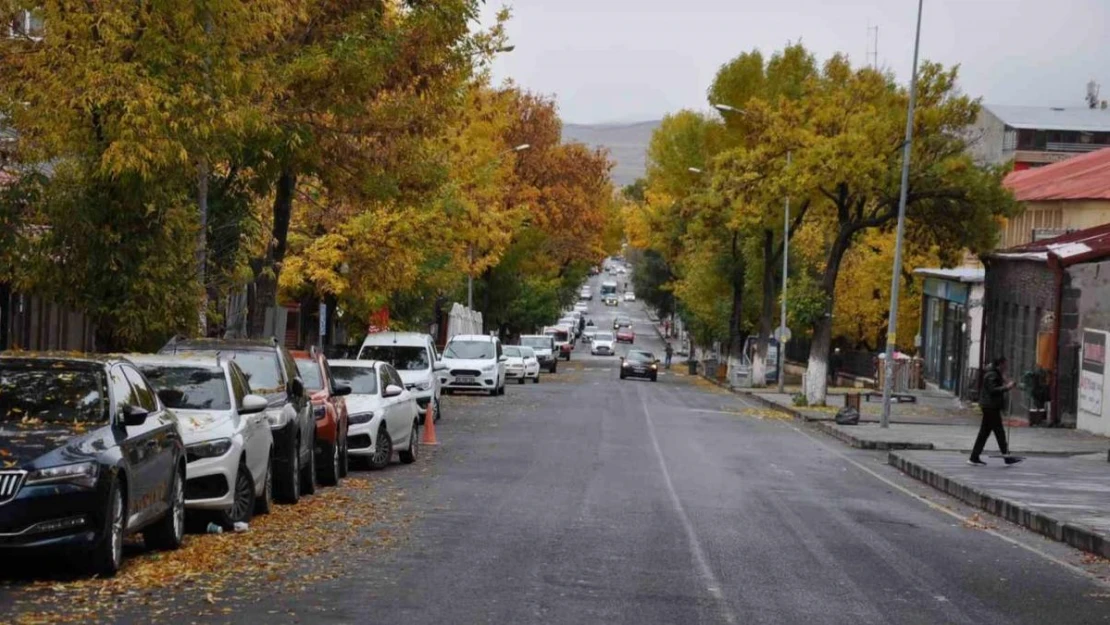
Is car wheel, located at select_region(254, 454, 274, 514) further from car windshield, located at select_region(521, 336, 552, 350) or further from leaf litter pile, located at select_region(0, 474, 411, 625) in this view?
car windshield, located at select_region(521, 336, 552, 350)

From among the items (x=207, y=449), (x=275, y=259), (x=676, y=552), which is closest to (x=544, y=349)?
(x=275, y=259)

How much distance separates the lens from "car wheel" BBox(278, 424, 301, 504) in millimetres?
18234

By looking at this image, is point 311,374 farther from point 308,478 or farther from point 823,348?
point 823,348

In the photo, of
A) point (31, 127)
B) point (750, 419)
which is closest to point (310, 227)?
point (750, 419)

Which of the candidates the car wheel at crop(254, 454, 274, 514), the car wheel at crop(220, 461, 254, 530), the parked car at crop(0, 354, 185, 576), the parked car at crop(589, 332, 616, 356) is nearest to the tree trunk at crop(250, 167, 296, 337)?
the car wheel at crop(254, 454, 274, 514)

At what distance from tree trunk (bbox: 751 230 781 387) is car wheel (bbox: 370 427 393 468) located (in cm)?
4437

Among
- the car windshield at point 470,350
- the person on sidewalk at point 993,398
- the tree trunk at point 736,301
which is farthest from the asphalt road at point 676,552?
the tree trunk at point 736,301

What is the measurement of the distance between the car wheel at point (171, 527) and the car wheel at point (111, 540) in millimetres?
1423

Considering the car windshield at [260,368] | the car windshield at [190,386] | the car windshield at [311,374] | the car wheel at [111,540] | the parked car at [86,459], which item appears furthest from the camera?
the car windshield at [311,374]

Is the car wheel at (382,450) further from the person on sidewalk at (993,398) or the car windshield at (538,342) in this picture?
the car windshield at (538,342)

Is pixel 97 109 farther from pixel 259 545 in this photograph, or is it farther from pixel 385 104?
pixel 385 104

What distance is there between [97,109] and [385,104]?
35.2ft

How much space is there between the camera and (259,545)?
14555mm

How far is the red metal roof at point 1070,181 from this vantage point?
195ft
